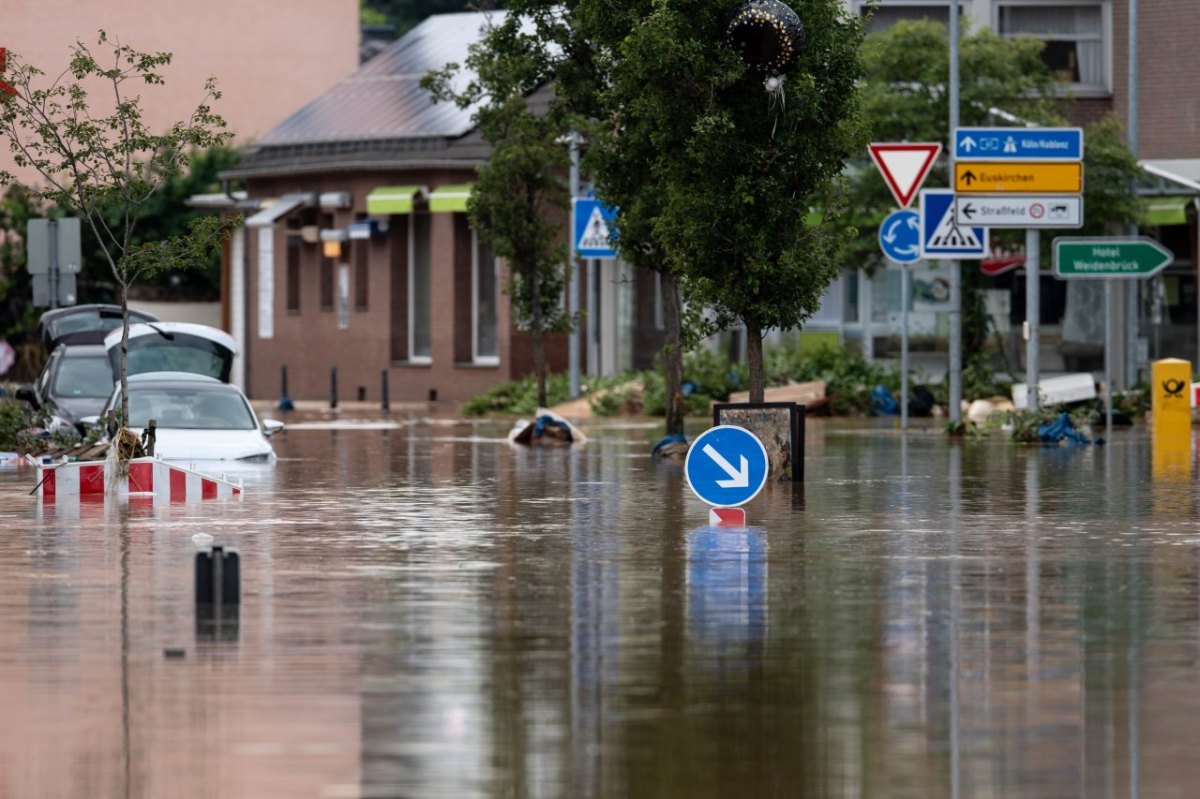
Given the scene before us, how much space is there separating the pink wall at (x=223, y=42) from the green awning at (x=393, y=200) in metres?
12.8

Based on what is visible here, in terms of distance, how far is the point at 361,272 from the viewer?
53.2 m

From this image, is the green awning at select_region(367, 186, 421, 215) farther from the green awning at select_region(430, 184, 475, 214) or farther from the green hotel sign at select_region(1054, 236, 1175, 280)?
the green hotel sign at select_region(1054, 236, 1175, 280)

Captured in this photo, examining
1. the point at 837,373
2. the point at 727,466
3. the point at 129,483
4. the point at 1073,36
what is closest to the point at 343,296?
the point at 837,373

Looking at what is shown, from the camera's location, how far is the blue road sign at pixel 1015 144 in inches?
1217

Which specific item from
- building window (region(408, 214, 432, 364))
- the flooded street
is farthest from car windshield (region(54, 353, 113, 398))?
building window (region(408, 214, 432, 364))

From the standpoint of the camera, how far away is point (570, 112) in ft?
101

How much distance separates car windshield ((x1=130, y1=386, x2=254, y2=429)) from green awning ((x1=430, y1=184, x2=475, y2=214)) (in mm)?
22020

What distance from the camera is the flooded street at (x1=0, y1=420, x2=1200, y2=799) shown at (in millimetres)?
8445

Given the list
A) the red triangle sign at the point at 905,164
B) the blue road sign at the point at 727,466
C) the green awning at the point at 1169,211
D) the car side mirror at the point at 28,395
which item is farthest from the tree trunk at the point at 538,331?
the blue road sign at the point at 727,466

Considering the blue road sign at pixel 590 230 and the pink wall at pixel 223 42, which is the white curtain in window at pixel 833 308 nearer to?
the blue road sign at pixel 590 230

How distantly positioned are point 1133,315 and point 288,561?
2773 cm

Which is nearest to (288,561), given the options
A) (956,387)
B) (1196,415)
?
(956,387)

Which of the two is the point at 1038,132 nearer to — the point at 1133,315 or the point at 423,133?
the point at 1133,315

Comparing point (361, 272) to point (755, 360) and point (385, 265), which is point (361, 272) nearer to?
point (385, 265)
